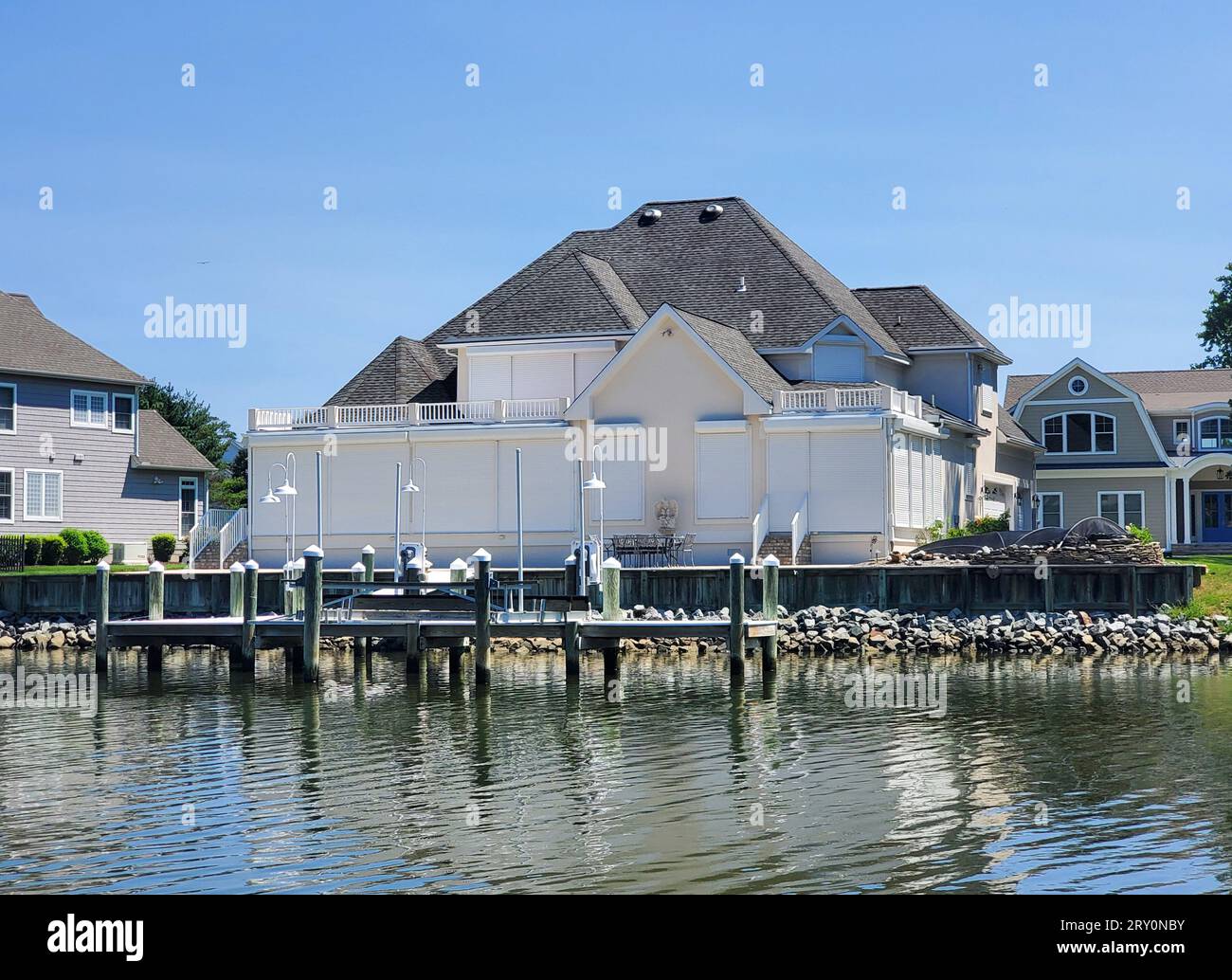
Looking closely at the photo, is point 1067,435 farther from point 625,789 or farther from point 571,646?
point 625,789

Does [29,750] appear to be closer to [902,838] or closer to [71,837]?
[71,837]

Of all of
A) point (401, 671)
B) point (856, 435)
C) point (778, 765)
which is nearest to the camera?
point (778, 765)

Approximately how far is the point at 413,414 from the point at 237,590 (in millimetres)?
15468

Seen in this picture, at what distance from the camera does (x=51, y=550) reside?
4841 centimetres

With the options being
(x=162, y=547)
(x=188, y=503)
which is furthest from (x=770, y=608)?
(x=188, y=503)

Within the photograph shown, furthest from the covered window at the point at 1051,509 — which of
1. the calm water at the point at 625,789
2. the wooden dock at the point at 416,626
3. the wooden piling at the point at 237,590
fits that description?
the wooden piling at the point at 237,590

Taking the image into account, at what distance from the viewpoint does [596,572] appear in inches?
1352

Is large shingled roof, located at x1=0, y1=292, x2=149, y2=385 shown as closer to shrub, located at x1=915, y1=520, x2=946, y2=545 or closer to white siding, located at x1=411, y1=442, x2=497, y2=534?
white siding, located at x1=411, y1=442, x2=497, y2=534

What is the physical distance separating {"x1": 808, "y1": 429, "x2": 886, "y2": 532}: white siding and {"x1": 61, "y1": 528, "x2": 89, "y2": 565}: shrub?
73.6 feet

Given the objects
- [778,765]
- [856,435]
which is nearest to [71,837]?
[778,765]

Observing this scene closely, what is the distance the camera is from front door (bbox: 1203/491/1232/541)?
2443 inches

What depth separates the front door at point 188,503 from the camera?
2263 inches
